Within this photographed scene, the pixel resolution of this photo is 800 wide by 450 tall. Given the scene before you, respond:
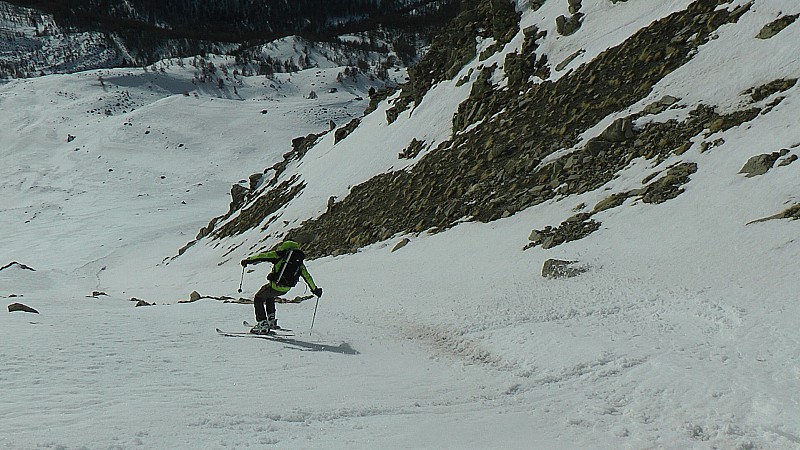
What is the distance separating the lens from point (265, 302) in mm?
10297

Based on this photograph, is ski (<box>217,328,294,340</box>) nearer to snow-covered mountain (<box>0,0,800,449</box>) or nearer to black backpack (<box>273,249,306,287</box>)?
snow-covered mountain (<box>0,0,800,449</box>)

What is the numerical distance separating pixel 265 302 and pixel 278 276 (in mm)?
686

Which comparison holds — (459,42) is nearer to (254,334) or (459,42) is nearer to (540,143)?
(540,143)

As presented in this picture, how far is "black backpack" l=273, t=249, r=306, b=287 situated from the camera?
32.6 ft

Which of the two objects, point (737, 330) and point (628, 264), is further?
point (628, 264)

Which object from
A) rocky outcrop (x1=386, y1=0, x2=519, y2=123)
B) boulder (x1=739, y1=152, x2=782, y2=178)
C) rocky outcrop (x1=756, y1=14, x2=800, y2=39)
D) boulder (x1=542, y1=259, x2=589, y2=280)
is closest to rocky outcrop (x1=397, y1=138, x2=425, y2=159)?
rocky outcrop (x1=386, y1=0, x2=519, y2=123)

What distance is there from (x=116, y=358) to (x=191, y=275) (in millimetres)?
26850

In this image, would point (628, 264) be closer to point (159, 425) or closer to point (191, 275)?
point (159, 425)

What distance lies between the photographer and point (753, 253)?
1029cm

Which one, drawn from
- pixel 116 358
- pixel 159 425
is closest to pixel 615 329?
pixel 159 425

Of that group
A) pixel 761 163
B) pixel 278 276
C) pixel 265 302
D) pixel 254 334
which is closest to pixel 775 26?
pixel 761 163

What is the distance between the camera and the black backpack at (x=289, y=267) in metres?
9.93

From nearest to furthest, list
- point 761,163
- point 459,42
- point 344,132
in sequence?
1. point 761,163
2. point 459,42
3. point 344,132

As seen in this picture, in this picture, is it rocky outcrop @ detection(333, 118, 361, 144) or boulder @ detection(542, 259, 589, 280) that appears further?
rocky outcrop @ detection(333, 118, 361, 144)
